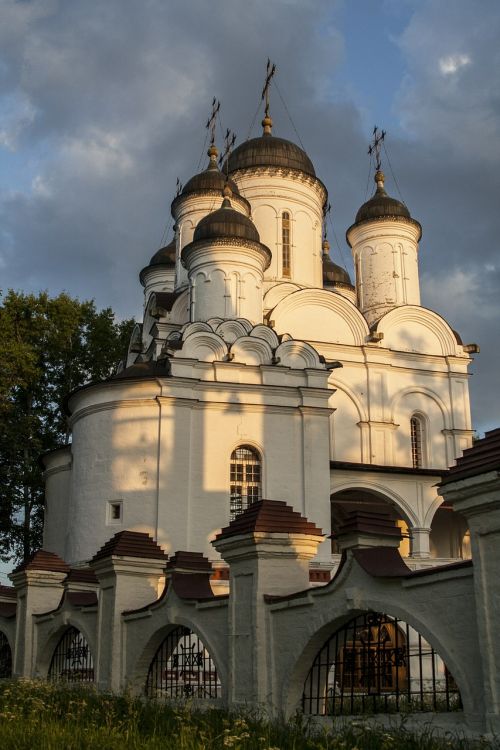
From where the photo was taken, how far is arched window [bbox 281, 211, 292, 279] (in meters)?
27.2

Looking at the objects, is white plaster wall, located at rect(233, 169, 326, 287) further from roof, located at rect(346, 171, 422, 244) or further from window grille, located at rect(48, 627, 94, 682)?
window grille, located at rect(48, 627, 94, 682)

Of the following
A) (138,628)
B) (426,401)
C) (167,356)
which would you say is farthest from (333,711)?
(426,401)

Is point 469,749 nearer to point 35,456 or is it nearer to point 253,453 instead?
point 253,453

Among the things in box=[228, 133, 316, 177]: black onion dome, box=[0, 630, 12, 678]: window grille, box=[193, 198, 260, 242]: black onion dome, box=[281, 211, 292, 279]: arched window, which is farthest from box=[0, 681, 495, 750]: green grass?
box=[228, 133, 316, 177]: black onion dome

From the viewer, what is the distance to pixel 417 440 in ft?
83.0

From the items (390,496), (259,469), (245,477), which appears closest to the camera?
(245,477)

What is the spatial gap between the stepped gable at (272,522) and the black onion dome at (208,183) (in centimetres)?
2005

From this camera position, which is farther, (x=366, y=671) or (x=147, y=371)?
(x=147, y=371)

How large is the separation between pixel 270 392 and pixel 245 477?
2.03 m

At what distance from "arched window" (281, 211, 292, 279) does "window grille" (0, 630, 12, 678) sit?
48.6 feet

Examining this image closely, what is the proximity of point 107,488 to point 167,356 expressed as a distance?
10.8 feet

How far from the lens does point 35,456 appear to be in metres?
27.5

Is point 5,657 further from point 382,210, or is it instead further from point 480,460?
point 382,210

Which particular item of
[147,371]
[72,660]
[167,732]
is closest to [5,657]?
[72,660]
